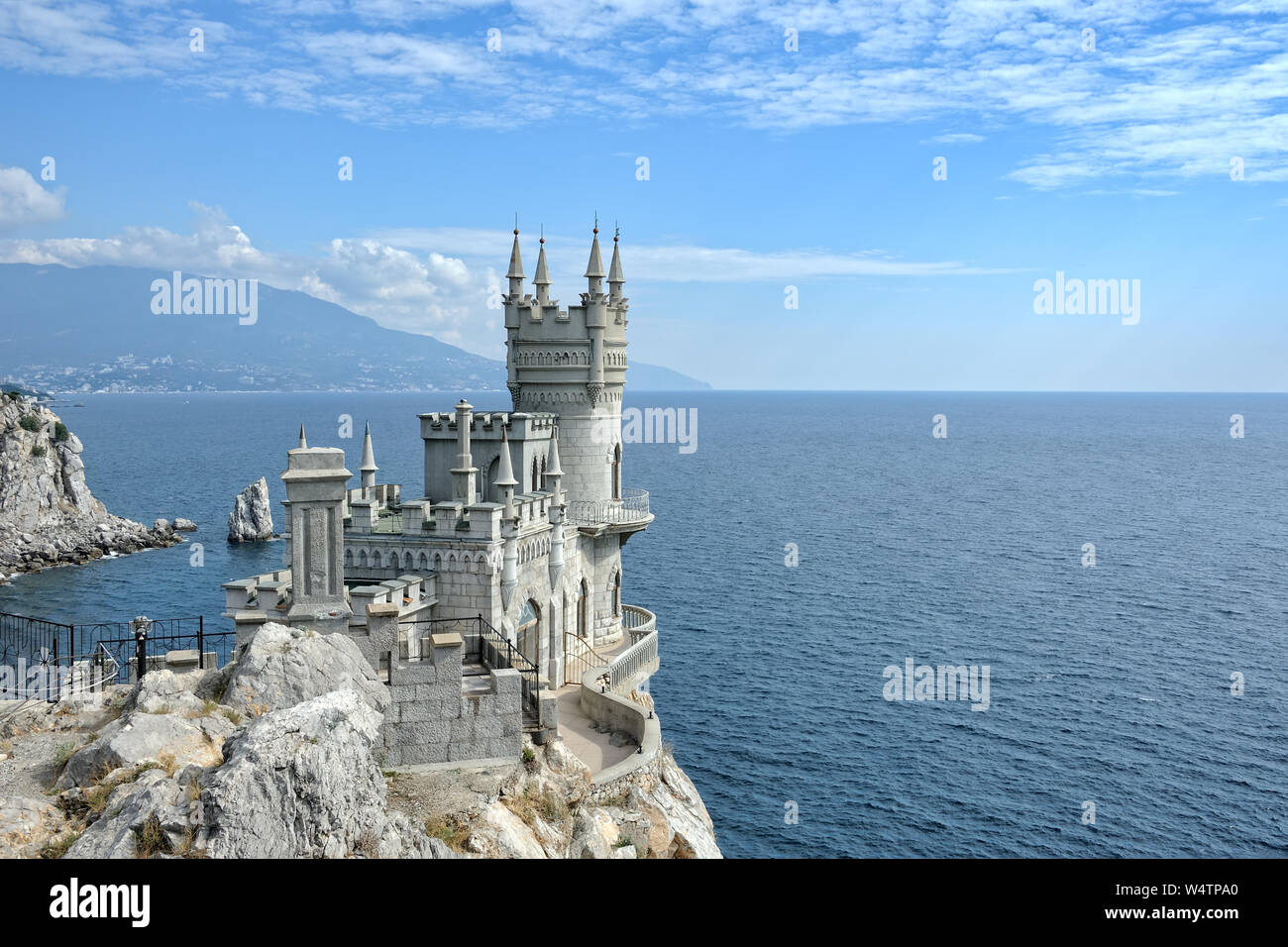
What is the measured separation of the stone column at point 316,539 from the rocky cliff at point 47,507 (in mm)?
80776

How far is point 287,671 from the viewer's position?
14.9 metres

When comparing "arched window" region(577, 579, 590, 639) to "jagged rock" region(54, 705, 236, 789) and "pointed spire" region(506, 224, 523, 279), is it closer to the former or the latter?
"pointed spire" region(506, 224, 523, 279)

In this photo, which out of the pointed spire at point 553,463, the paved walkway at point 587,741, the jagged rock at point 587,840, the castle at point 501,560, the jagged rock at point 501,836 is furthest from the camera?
the pointed spire at point 553,463

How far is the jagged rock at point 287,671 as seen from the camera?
14609mm

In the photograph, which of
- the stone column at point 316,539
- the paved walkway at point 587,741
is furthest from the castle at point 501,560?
the paved walkway at point 587,741

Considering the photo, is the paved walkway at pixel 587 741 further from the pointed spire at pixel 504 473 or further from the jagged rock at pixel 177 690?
the jagged rock at pixel 177 690

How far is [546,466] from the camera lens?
124 feet

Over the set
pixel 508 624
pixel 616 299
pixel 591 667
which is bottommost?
pixel 591 667

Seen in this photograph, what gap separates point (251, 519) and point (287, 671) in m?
93.2

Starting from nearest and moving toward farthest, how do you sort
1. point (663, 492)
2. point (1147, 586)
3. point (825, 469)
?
point (1147, 586) < point (663, 492) < point (825, 469)
